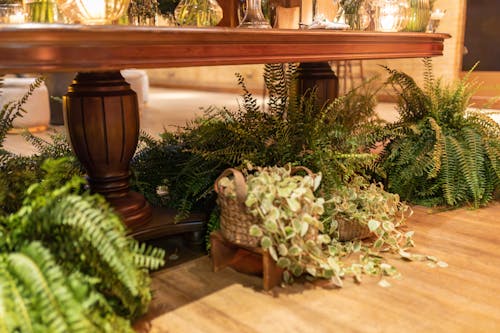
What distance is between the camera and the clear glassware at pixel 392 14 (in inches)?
94.8

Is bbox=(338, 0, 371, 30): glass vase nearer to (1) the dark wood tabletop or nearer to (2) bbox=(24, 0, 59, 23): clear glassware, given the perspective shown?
(1) the dark wood tabletop

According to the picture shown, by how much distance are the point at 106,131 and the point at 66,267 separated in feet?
1.92

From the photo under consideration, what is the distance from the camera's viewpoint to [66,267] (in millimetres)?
1139

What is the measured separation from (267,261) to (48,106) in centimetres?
422

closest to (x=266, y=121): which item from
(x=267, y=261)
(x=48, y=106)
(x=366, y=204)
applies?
(x=366, y=204)

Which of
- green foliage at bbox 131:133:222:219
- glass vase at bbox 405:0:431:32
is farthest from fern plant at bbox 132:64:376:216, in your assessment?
glass vase at bbox 405:0:431:32

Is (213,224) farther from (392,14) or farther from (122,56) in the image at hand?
(392,14)

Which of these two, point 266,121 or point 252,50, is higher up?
point 252,50

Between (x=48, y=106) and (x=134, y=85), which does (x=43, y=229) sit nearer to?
(x=48, y=106)

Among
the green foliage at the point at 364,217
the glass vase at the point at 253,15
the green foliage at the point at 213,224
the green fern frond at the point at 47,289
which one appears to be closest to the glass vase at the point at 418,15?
the glass vase at the point at 253,15

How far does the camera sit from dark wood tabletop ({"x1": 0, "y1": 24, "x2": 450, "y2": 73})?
1076 millimetres

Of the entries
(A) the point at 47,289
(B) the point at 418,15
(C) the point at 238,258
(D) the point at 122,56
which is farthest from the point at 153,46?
(B) the point at 418,15

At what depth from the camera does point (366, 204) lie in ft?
6.05

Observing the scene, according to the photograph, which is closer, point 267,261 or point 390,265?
point 267,261
